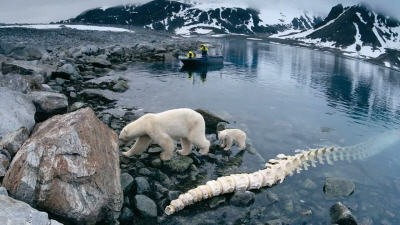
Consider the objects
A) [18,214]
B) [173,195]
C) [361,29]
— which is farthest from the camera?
[361,29]

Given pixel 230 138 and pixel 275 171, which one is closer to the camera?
pixel 275 171

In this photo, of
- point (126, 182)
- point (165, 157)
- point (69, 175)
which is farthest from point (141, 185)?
point (69, 175)

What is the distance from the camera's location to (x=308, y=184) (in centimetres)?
1023

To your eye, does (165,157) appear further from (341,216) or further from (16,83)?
(16,83)

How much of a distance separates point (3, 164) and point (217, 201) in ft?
16.6

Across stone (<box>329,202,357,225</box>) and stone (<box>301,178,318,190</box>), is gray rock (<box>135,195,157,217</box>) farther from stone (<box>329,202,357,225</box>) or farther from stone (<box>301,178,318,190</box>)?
stone (<box>301,178,318,190</box>)

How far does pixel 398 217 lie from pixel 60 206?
29.3 feet

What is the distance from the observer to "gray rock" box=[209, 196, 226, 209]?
831cm

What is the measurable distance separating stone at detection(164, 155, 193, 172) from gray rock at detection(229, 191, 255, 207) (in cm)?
199

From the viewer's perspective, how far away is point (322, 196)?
969 centimetres

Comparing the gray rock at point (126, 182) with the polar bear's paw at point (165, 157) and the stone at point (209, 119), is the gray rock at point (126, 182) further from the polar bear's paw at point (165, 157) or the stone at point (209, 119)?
the stone at point (209, 119)

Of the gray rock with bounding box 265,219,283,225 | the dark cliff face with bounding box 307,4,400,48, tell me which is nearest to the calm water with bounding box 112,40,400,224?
the gray rock with bounding box 265,219,283,225

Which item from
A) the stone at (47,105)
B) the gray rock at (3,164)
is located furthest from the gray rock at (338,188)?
→ the stone at (47,105)

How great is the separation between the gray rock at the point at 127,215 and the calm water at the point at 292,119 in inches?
41.6
